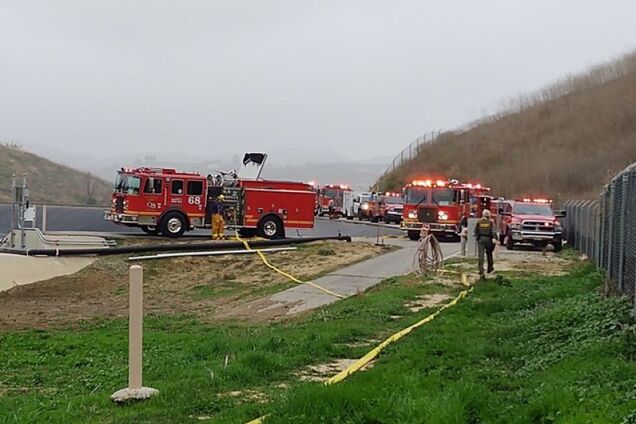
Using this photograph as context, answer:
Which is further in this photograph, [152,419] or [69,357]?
[69,357]

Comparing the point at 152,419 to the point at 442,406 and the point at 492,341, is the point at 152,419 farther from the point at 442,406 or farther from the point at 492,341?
the point at 492,341

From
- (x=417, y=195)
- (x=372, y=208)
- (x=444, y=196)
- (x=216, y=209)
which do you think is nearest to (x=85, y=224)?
(x=216, y=209)

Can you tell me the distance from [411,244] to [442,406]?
Answer: 26398 millimetres

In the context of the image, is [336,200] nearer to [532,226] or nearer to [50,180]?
[532,226]

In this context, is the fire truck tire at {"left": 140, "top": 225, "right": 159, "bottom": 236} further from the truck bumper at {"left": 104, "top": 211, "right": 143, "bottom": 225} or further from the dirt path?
the dirt path

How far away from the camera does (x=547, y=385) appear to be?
22.5ft

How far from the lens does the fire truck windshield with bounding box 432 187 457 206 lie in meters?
35.2

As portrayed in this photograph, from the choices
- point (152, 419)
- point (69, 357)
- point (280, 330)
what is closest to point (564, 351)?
point (152, 419)

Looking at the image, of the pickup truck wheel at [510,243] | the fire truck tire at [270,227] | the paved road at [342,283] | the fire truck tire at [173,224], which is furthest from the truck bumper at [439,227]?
the fire truck tire at [173,224]

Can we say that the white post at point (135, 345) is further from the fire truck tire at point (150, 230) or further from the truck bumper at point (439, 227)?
the truck bumper at point (439, 227)

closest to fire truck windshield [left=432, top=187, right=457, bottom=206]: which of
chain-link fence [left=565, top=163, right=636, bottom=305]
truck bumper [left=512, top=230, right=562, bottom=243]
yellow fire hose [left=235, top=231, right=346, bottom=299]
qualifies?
truck bumper [left=512, top=230, right=562, bottom=243]

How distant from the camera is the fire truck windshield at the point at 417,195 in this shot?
116 ft

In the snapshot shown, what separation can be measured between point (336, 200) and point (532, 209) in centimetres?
2778

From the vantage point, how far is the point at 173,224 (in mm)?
31953
